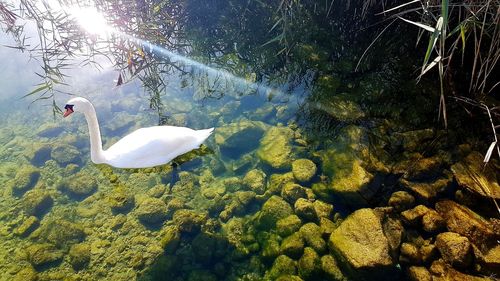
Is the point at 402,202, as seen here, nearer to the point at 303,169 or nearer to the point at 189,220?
the point at 303,169

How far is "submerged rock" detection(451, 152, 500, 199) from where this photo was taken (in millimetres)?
2744

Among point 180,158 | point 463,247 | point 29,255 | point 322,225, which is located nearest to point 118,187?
point 180,158

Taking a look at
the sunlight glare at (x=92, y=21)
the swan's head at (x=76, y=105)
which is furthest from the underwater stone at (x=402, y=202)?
the sunlight glare at (x=92, y=21)

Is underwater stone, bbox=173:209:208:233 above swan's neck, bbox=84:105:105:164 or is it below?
below

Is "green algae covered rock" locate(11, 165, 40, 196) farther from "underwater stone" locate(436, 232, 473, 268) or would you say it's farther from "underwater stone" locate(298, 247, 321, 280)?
"underwater stone" locate(436, 232, 473, 268)

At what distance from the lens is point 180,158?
13.6ft

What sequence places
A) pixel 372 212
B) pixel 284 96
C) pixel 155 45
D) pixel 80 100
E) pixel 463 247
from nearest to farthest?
pixel 463 247 < pixel 372 212 < pixel 80 100 < pixel 284 96 < pixel 155 45

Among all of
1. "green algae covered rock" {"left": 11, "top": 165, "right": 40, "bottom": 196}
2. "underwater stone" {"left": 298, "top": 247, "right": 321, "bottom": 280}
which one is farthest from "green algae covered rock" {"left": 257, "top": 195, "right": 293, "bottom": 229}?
"green algae covered rock" {"left": 11, "top": 165, "right": 40, "bottom": 196}

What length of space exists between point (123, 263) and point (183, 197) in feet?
3.25

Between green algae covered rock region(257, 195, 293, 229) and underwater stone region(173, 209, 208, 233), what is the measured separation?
2.24 feet

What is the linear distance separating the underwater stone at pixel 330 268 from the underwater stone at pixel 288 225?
429 millimetres

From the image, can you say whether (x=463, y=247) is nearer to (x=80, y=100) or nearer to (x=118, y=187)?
(x=118, y=187)

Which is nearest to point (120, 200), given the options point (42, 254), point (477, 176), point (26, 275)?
point (42, 254)

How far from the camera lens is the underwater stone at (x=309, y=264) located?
271 cm
